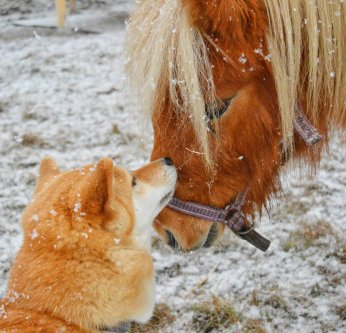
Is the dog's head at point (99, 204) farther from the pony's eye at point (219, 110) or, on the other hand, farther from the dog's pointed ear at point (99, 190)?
the pony's eye at point (219, 110)

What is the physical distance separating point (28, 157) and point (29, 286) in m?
3.32

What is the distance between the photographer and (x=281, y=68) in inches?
77.2

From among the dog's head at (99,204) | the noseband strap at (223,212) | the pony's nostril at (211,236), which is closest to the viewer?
the dog's head at (99,204)

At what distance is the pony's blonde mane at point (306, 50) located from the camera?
192 centimetres

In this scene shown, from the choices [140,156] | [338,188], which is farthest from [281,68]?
[140,156]

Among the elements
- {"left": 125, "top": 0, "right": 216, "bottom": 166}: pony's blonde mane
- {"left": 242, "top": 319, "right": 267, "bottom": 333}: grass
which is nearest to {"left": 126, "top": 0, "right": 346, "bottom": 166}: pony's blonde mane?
{"left": 125, "top": 0, "right": 216, "bottom": 166}: pony's blonde mane

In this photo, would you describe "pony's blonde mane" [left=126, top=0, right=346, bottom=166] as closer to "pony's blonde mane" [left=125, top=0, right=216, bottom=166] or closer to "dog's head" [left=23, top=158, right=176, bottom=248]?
"pony's blonde mane" [left=125, top=0, right=216, bottom=166]

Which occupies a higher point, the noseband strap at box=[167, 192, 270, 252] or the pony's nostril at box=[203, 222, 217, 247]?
the noseband strap at box=[167, 192, 270, 252]

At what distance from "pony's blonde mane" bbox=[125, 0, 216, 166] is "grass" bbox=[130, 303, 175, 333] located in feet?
4.60

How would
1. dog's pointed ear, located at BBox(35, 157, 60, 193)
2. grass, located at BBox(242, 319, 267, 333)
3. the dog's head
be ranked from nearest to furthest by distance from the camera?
1. the dog's head
2. dog's pointed ear, located at BBox(35, 157, 60, 193)
3. grass, located at BBox(242, 319, 267, 333)

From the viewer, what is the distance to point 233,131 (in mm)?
2096

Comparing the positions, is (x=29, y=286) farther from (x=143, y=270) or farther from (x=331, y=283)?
(x=331, y=283)

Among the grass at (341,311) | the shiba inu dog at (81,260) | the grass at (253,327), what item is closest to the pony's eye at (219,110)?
the shiba inu dog at (81,260)

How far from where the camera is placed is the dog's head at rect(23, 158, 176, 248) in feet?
6.45
